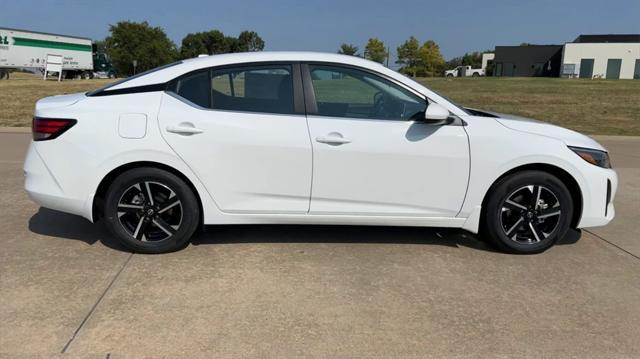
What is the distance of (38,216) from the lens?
205 inches

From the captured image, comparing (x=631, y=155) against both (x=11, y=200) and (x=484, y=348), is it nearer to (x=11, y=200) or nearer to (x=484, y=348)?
(x=484, y=348)

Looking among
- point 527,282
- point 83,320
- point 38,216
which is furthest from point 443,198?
point 38,216

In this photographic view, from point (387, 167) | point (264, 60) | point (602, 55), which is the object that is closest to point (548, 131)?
point (387, 167)

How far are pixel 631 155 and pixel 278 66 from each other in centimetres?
784

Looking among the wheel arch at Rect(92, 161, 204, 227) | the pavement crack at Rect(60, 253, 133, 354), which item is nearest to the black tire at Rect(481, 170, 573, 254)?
the wheel arch at Rect(92, 161, 204, 227)

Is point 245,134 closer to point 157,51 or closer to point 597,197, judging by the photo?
point 597,197

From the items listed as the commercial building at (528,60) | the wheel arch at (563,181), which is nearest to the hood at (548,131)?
the wheel arch at (563,181)

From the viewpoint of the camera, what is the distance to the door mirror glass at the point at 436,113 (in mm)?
3951

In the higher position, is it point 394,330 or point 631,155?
point 631,155

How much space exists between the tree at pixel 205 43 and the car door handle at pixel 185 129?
116 meters

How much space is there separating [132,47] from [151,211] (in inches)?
3394

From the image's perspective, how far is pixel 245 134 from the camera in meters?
4.02

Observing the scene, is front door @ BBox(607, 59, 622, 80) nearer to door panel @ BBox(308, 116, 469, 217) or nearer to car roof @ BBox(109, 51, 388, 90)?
door panel @ BBox(308, 116, 469, 217)

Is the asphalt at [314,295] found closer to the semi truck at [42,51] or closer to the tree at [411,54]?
the semi truck at [42,51]
